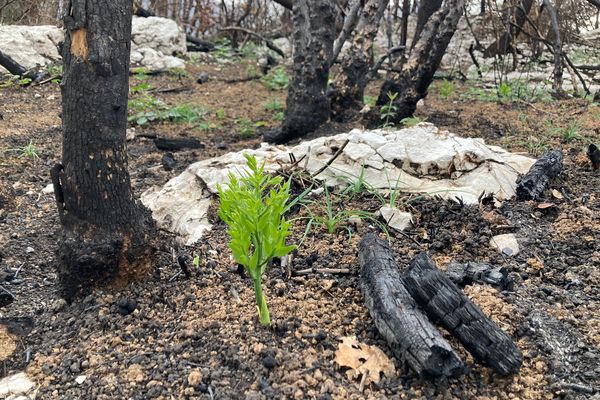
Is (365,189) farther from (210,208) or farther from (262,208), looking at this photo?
(262,208)

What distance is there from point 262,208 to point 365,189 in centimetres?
145

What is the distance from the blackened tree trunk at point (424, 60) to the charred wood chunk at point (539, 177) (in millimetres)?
1663

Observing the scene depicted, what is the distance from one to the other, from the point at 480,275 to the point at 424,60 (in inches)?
122

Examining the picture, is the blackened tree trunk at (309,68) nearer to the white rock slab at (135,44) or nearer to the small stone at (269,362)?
the small stone at (269,362)

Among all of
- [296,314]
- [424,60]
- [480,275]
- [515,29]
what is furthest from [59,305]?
[515,29]

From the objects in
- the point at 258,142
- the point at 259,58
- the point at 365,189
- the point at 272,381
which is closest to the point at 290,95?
the point at 258,142

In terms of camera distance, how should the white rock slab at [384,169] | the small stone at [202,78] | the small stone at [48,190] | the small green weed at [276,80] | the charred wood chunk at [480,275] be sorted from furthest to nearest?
1. the small stone at [202,78]
2. the small green weed at [276,80]
3. the small stone at [48,190]
4. the white rock slab at [384,169]
5. the charred wood chunk at [480,275]

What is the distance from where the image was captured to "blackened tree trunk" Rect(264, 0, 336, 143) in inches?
180

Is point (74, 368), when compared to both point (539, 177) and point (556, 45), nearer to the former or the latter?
point (539, 177)

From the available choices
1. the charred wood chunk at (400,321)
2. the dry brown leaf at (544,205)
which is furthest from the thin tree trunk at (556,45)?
the charred wood chunk at (400,321)

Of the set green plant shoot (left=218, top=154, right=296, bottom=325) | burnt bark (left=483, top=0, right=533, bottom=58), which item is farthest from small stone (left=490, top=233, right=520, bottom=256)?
burnt bark (left=483, top=0, right=533, bottom=58)

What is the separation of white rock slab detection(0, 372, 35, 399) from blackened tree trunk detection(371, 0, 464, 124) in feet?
12.1

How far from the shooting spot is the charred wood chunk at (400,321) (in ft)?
5.65

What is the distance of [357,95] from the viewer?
520 centimetres
